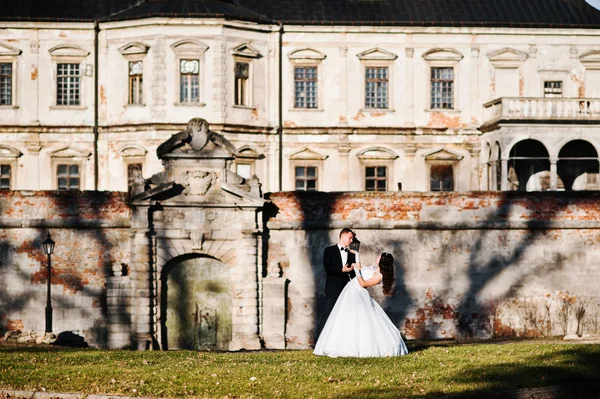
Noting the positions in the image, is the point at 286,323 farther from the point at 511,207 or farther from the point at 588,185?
the point at 588,185

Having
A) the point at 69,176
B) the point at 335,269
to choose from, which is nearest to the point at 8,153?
the point at 69,176

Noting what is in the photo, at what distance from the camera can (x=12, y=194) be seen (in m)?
27.2

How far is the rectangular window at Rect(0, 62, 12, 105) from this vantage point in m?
42.4

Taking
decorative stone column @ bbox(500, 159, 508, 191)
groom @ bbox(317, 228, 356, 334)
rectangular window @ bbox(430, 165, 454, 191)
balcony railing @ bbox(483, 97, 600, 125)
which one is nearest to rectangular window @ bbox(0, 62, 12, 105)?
rectangular window @ bbox(430, 165, 454, 191)

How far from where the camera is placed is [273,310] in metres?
27.1

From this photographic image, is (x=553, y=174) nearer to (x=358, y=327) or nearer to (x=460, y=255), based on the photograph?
(x=460, y=255)

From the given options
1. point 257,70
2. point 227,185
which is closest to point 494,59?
point 257,70

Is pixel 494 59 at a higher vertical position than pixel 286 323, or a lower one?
higher

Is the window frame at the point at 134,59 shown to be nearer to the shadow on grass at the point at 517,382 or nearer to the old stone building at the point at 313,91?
the old stone building at the point at 313,91

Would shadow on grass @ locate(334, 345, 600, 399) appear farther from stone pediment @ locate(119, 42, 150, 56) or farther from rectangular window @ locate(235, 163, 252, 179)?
stone pediment @ locate(119, 42, 150, 56)

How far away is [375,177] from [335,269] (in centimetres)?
2481

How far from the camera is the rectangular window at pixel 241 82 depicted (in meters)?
41.7

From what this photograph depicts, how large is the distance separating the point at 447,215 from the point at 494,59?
16.9 metres

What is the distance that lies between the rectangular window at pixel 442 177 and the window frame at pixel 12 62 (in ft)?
50.7
